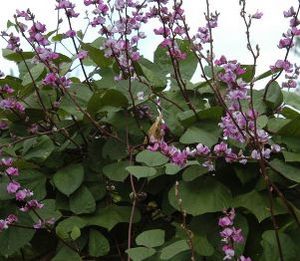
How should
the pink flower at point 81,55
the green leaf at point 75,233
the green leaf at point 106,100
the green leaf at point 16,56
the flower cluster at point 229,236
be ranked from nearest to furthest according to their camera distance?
the flower cluster at point 229,236, the green leaf at point 75,233, the green leaf at point 106,100, the pink flower at point 81,55, the green leaf at point 16,56

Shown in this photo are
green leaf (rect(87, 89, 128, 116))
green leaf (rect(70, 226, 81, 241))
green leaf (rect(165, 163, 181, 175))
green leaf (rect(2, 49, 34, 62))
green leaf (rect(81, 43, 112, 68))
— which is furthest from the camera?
green leaf (rect(2, 49, 34, 62))

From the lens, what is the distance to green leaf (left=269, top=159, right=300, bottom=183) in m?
1.63

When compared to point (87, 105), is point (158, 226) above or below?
below

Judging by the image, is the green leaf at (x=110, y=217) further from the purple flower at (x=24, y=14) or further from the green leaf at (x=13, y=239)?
the purple flower at (x=24, y=14)

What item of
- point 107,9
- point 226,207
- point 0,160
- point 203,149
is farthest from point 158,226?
point 107,9

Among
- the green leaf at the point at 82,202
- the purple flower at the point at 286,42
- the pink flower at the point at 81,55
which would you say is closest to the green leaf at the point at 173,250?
the green leaf at the point at 82,202

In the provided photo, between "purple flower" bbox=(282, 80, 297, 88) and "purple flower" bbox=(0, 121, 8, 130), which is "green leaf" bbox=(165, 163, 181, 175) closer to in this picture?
"purple flower" bbox=(282, 80, 297, 88)

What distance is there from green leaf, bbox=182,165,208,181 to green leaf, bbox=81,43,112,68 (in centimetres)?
65

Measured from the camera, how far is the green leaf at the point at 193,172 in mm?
1660

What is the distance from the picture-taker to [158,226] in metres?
1.83

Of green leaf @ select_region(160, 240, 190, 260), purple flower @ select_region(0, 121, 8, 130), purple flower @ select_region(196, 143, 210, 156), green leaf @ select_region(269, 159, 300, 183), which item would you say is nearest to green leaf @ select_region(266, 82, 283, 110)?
green leaf @ select_region(269, 159, 300, 183)

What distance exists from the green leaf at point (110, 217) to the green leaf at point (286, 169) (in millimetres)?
441

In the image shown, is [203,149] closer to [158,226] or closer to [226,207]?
[226,207]

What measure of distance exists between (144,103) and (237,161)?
46 cm
